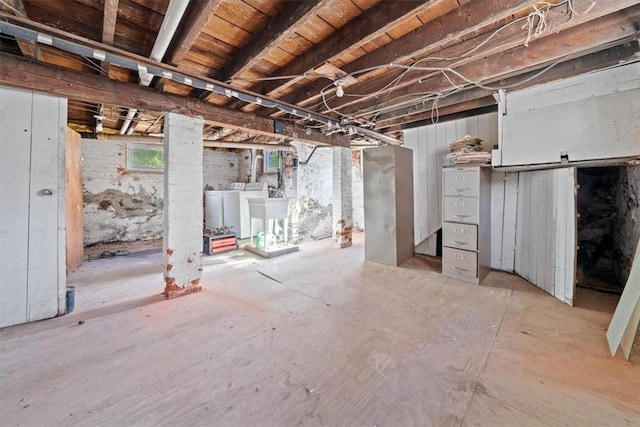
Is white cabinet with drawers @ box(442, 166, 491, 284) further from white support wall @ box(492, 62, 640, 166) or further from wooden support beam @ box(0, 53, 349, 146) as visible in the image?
wooden support beam @ box(0, 53, 349, 146)

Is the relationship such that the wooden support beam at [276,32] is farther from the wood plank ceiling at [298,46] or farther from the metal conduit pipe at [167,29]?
the metal conduit pipe at [167,29]

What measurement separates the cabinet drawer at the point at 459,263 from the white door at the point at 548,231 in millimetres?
654

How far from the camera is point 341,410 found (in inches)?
48.1

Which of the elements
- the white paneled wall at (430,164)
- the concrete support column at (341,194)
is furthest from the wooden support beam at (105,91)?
the white paneled wall at (430,164)

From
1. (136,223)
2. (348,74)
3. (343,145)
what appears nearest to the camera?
(348,74)

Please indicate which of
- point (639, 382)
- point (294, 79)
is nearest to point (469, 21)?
point (294, 79)

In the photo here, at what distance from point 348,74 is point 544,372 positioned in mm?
2619

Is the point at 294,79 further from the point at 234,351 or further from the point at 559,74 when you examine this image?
the point at 559,74

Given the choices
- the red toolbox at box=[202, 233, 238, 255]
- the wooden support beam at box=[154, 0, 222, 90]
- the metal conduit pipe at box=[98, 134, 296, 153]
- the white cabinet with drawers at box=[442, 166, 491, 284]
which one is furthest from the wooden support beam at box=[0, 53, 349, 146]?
the white cabinet with drawers at box=[442, 166, 491, 284]

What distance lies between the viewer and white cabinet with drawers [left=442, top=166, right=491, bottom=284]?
2.89m

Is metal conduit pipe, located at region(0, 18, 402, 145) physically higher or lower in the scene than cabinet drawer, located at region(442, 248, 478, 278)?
higher

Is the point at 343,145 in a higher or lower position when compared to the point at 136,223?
higher

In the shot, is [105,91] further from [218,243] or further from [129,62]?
[218,243]

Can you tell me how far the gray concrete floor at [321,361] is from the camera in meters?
1.21
